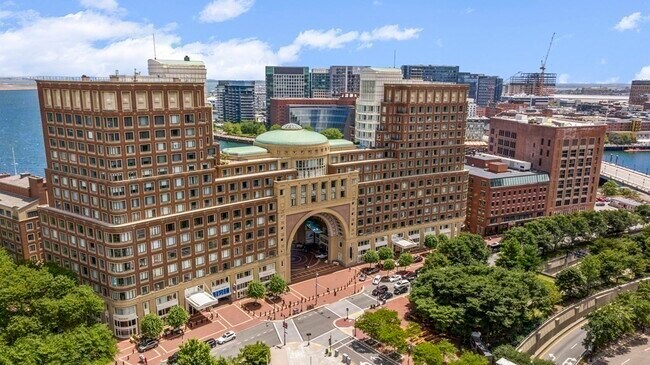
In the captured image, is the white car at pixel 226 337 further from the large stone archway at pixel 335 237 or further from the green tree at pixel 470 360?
the green tree at pixel 470 360

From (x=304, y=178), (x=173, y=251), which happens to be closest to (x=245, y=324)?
(x=173, y=251)

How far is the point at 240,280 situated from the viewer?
109 m

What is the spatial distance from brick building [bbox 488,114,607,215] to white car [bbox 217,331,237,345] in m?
118

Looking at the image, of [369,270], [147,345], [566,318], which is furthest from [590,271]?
[147,345]

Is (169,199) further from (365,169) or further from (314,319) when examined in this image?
(365,169)

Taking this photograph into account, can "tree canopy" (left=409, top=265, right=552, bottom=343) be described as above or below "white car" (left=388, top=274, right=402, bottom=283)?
above

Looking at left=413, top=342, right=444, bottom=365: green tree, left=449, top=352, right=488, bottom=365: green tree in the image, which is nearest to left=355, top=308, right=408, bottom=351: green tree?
Answer: left=413, top=342, right=444, bottom=365: green tree

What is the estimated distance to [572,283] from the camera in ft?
354

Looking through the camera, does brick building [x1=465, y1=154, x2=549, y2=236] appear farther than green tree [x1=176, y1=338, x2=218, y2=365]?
Yes

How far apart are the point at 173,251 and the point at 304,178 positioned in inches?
1409

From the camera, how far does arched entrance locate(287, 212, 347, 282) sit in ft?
408

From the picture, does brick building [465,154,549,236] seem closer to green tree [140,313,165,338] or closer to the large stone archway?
the large stone archway

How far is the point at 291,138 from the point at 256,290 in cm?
3747

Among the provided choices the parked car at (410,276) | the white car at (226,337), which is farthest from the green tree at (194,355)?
the parked car at (410,276)
